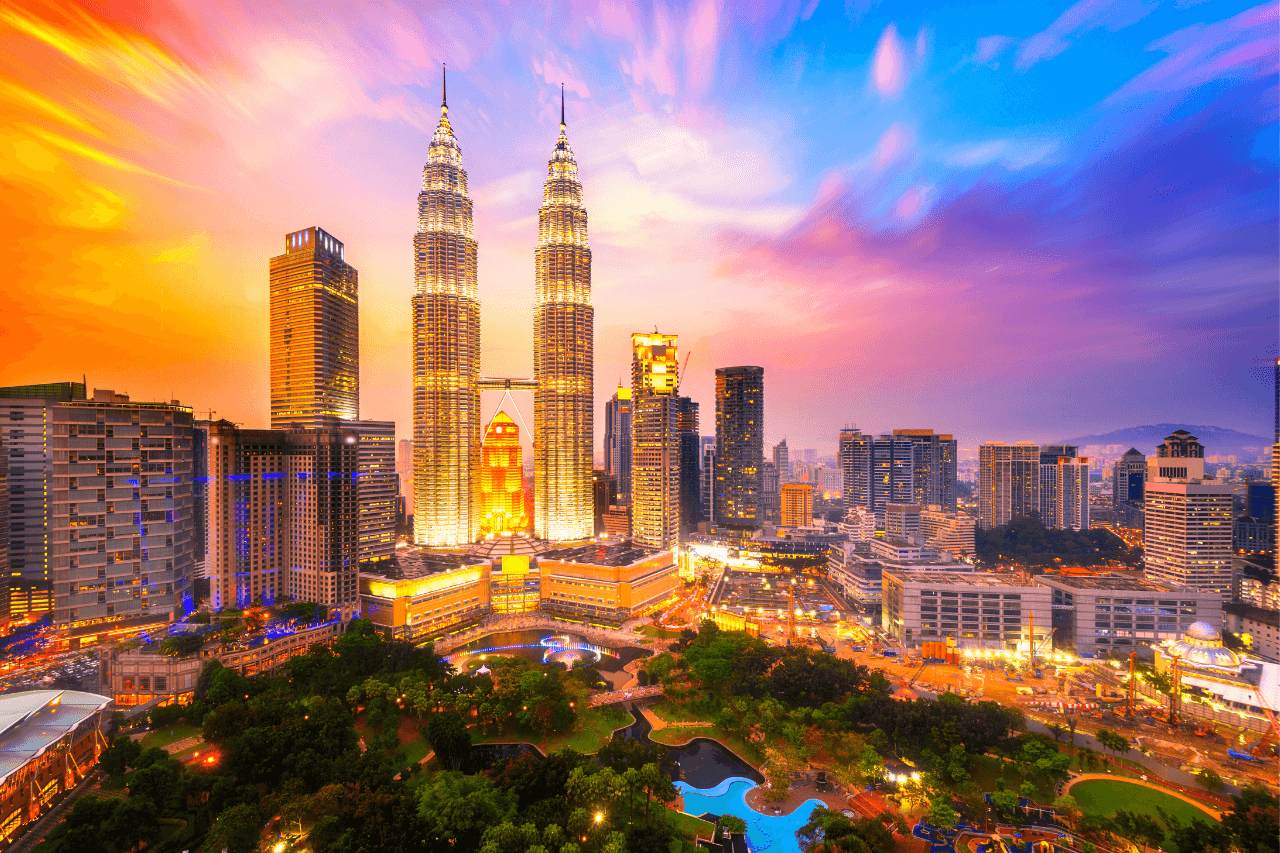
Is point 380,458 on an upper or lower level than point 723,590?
upper

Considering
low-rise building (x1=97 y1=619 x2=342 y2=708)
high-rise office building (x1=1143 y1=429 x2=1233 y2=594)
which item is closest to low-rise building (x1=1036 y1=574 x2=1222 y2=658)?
high-rise office building (x1=1143 y1=429 x2=1233 y2=594)

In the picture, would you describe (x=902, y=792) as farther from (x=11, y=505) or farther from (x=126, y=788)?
(x=11, y=505)

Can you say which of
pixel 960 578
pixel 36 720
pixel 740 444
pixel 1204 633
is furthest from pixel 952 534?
pixel 36 720

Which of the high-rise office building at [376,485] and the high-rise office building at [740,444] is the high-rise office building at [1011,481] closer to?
the high-rise office building at [740,444]

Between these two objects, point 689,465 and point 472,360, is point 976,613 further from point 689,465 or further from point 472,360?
point 472,360

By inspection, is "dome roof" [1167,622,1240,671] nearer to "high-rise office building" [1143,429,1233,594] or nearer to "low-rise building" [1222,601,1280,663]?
"low-rise building" [1222,601,1280,663]

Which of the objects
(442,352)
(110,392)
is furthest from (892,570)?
(110,392)

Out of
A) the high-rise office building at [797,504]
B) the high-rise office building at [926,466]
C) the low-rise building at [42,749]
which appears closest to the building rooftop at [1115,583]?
the high-rise office building at [926,466]
